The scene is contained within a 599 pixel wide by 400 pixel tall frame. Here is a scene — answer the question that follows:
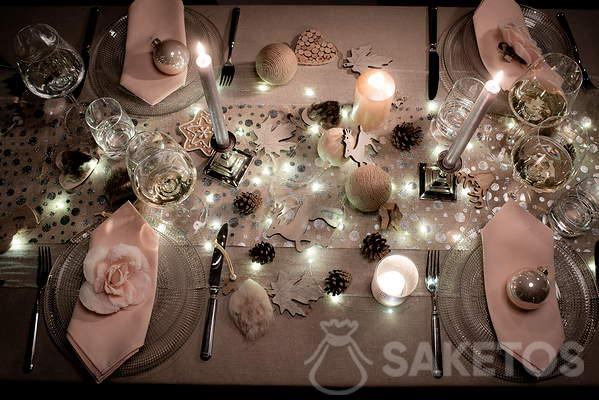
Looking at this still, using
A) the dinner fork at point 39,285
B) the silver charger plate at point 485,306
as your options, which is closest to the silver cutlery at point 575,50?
the silver charger plate at point 485,306

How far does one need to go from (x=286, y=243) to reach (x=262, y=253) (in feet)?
0.23

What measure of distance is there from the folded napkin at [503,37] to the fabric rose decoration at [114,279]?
1034 mm

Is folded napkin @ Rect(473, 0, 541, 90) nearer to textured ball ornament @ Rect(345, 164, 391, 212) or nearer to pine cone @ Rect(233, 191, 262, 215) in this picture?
Answer: textured ball ornament @ Rect(345, 164, 391, 212)

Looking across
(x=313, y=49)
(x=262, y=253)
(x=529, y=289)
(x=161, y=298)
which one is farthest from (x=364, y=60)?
(x=161, y=298)

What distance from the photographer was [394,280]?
104cm

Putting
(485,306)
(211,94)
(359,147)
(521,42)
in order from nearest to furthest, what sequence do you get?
(211,94)
(485,306)
(359,147)
(521,42)

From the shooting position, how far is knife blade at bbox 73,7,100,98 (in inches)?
48.4

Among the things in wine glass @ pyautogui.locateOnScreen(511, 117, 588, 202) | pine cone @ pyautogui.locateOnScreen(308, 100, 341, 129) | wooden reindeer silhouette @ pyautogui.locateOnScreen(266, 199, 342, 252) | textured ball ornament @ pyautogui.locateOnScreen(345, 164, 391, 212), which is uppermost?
pine cone @ pyautogui.locateOnScreen(308, 100, 341, 129)

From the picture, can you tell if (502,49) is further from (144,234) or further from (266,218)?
(144,234)

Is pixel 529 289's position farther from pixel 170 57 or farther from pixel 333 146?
pixel 170 57

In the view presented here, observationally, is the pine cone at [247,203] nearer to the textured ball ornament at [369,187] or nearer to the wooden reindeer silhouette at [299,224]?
the wooden reindeer silhouette at [299,224]

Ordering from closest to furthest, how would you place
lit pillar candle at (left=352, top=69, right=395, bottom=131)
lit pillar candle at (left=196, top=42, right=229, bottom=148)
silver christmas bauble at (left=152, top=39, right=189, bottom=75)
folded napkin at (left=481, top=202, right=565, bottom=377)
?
lit pillar candle at (left=196, top=42, right=229, bottom=148), folded napkin at (left=481, top=202, right=565, bottom=377), lit pillar candle at (left=352, top=69, right=395, bottom=131), silver christmas bauble at (left=152, top=39, right=189, bottom=75)

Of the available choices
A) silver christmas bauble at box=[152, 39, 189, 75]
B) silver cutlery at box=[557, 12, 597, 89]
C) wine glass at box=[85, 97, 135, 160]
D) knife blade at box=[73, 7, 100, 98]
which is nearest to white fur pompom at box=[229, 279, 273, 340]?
wine glass at box=[85, 97, 135, 160]

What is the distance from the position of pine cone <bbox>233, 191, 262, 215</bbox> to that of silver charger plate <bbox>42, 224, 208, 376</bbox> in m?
0.15
